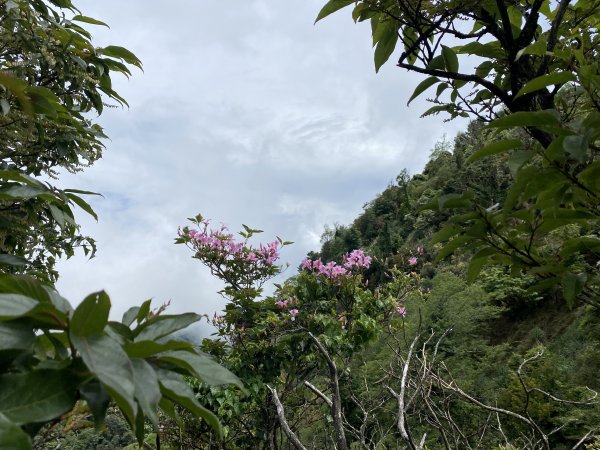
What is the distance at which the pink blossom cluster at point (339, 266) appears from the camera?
3.56 meters

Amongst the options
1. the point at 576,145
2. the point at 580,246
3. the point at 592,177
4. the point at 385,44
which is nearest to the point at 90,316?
the point at 576,145

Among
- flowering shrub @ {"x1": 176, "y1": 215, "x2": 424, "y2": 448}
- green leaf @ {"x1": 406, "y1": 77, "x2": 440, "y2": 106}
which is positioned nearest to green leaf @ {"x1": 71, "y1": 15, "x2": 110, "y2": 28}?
green leaf @ {"x1": 406, "y1": 77, "x2": 440, "y2": 106}

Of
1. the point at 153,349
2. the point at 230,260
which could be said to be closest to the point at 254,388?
the point at 230,260

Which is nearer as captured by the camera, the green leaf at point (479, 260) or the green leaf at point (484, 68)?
the green leaf at point (479, 260)

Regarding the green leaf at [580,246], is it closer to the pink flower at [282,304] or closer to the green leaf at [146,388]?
the green leaf at [146,388]

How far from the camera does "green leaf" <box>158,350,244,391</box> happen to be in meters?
0.39

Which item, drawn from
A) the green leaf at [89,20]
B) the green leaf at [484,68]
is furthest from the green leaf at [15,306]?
the green leaf at [89,20]

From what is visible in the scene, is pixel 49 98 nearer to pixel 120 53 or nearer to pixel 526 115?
pixel 120 53

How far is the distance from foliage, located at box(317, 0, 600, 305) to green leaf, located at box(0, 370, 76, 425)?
60cm

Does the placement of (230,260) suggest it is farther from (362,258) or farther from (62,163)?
(62,163)

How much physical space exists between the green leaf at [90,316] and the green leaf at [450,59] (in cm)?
93

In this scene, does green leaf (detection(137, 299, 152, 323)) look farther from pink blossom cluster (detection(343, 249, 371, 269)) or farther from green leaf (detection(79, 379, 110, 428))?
pink blossom cluster (detection(343, 249, 371, 269))

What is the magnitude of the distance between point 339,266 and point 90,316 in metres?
3.41

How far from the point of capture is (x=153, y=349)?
0.36m
